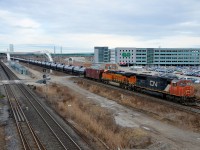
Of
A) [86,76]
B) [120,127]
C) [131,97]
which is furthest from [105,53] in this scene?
[120,127]

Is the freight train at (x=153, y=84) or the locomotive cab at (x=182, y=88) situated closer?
the locomotive cab at (x=182, y=88)

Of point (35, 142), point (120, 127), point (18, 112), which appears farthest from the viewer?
point (18, 112)

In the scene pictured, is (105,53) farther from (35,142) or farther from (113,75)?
(35,142)

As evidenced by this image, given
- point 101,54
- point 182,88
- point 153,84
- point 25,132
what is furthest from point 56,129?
point 101,54

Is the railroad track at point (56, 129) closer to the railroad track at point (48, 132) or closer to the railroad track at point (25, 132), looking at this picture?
the railroad track at point (48, 132)

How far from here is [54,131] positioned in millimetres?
21688

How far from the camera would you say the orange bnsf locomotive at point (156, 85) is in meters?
31.8

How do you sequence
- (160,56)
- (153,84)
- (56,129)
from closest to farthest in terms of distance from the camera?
(56,129) → (153,84) → (160,56)

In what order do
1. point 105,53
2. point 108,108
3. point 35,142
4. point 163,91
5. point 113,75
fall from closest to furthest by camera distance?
point 35,142 → point 108,108 → point 163,91 → point 113,75 → point 105,53

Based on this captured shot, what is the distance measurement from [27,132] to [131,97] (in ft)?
65.6

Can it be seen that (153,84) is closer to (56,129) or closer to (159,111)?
(159,111)

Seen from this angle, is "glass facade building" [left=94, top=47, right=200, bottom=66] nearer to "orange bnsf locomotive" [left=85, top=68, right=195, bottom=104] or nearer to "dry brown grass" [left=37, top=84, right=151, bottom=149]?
"orange bnsf locomotive" [left=85, top=68, right=195, bottom=104]

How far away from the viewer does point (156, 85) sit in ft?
120

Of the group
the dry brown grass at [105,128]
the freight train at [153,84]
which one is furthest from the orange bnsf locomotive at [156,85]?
the dry brown grass at [105,128]
